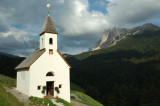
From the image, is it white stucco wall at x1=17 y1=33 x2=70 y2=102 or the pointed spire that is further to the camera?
the pointed spire

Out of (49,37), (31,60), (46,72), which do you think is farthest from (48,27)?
(46,72)

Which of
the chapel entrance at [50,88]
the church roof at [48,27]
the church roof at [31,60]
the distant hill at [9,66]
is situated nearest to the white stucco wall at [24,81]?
the church roof at [31,60]

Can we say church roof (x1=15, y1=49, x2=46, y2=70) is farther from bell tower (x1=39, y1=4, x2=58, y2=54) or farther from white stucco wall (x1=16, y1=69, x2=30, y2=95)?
bell tower (x1=39, y1=4, x2=58, y2=54)

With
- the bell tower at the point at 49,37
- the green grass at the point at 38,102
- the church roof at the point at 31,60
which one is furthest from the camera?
the bell tower at the point at 49,37

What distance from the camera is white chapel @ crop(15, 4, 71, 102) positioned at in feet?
84.2

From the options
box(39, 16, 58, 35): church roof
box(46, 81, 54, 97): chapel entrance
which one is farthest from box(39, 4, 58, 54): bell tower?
box(46, 81, 54, 97): chapel entrance

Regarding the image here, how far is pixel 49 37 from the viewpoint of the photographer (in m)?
28.2

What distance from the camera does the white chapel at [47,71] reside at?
25650 mm

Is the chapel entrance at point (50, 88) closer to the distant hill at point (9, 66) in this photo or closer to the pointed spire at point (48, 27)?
the pointed spire at point (48, 27)

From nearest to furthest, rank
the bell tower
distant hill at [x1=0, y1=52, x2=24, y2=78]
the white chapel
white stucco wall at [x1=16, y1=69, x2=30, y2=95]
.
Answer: the white chapel < white stucco wall at [x1=16, y1=69, x2=30, y2=95] < the bell tower < distant hill at [x1=0, y1=52, x2=24, y2=78]

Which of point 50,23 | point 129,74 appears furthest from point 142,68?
point 50,23

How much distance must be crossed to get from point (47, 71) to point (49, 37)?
576cm

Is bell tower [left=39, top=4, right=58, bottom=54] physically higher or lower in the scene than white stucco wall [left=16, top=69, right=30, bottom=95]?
higher

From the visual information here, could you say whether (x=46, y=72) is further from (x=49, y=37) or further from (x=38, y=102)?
(x=49, y=37)
